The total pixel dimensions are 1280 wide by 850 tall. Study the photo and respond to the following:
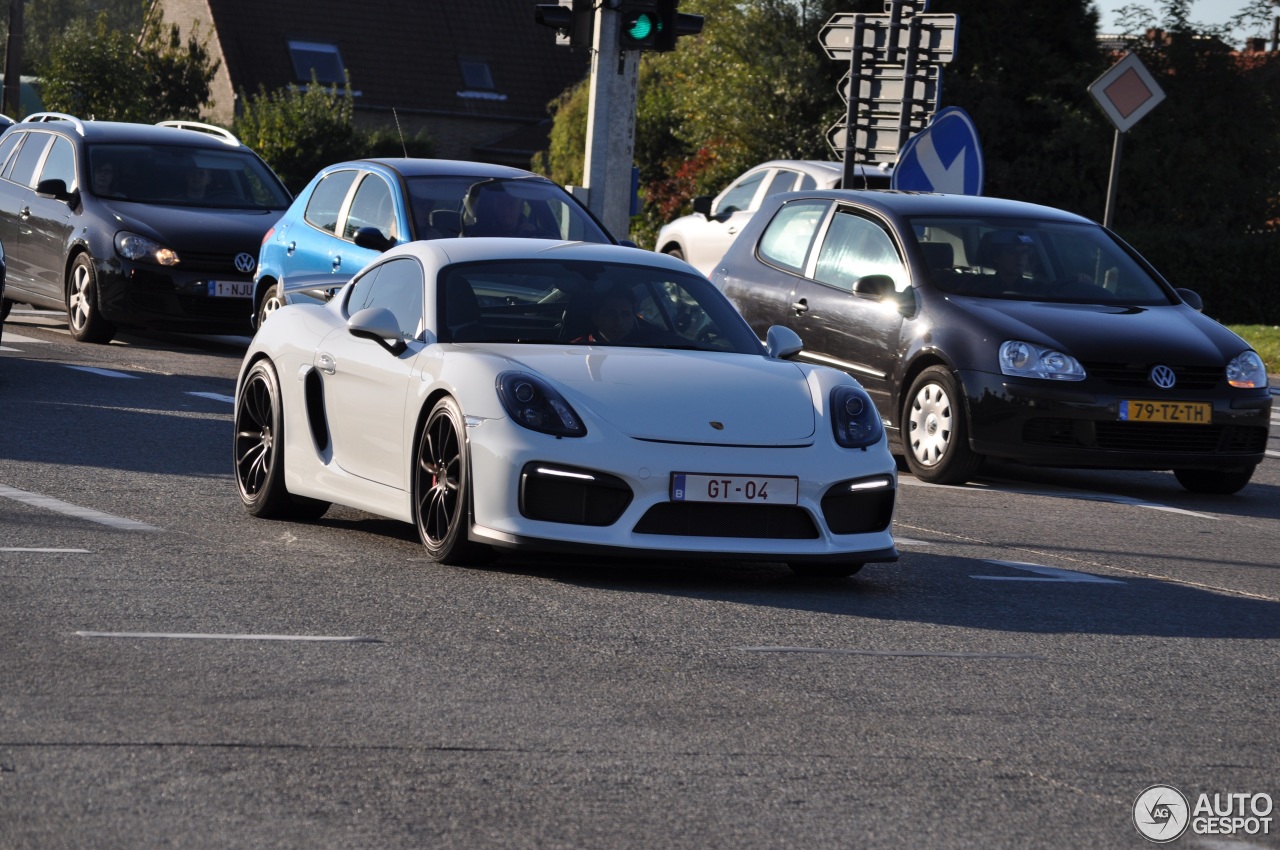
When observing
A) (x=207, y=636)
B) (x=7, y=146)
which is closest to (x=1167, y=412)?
(x=207, y=636)

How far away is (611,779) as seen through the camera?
5.28 m

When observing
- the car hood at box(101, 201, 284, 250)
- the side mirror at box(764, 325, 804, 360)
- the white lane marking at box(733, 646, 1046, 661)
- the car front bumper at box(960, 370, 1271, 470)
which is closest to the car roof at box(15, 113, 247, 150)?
the car hood at box(101, 201, 284, 250)

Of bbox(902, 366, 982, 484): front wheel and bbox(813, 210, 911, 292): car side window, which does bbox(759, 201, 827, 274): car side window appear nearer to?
bbox(813, 210, 911, 292): car side window

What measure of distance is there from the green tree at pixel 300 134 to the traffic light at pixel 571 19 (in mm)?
29299

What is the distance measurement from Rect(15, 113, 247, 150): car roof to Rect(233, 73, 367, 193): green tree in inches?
1068

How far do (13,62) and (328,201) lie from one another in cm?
3263

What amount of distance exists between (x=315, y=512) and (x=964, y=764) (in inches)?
186

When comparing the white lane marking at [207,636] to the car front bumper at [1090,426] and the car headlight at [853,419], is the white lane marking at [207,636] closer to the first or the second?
the car headlight at [853,419]

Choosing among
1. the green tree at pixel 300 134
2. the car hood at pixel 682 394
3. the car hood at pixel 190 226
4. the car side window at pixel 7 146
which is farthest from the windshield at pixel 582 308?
the green tree at pixel 300 134

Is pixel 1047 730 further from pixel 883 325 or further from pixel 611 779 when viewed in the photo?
pixel 883 325

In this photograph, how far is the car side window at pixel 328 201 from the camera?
53.1ft

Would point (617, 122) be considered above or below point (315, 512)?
above

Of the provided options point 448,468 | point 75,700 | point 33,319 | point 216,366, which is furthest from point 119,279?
point 75,700

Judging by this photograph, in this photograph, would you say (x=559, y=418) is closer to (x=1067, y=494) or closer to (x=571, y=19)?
(x=1067, y=494)
